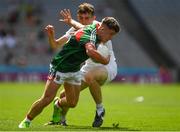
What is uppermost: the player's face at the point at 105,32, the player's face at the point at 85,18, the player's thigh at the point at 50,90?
the player's face at the point at 85,18

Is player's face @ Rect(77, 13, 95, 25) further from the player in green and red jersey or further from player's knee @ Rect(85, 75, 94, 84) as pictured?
player's knee @ Rect(85, 75, 94, 84)

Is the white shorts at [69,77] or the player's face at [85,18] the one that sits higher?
the player's face at [85,18]

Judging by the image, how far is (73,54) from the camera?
13320 millimetres

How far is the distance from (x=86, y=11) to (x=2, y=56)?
88.6ft

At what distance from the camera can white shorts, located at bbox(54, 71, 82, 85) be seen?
13312 millimetres

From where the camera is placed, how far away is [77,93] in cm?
1367

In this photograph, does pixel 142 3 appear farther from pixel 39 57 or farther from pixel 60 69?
pixel 60 69

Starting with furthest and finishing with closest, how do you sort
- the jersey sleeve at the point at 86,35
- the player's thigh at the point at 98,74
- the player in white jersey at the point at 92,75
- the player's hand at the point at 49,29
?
the player's thigh at the point at 98,74
the player in white jersey at the point at 92,75
the player's hand at the point at 49,29
the jersey sleeve at the point at 86,35

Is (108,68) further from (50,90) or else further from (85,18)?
(50,90)

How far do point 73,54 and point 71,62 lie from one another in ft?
0.56

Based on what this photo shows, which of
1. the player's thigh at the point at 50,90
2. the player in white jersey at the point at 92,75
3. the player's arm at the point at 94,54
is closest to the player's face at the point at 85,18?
the player in white jersey at the point at 92,75

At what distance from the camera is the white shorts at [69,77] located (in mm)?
13312

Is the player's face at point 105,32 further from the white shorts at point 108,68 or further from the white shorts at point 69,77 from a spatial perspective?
the white shorts at point 108,68

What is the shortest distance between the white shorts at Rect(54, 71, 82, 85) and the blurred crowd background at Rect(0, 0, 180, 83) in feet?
83.8
